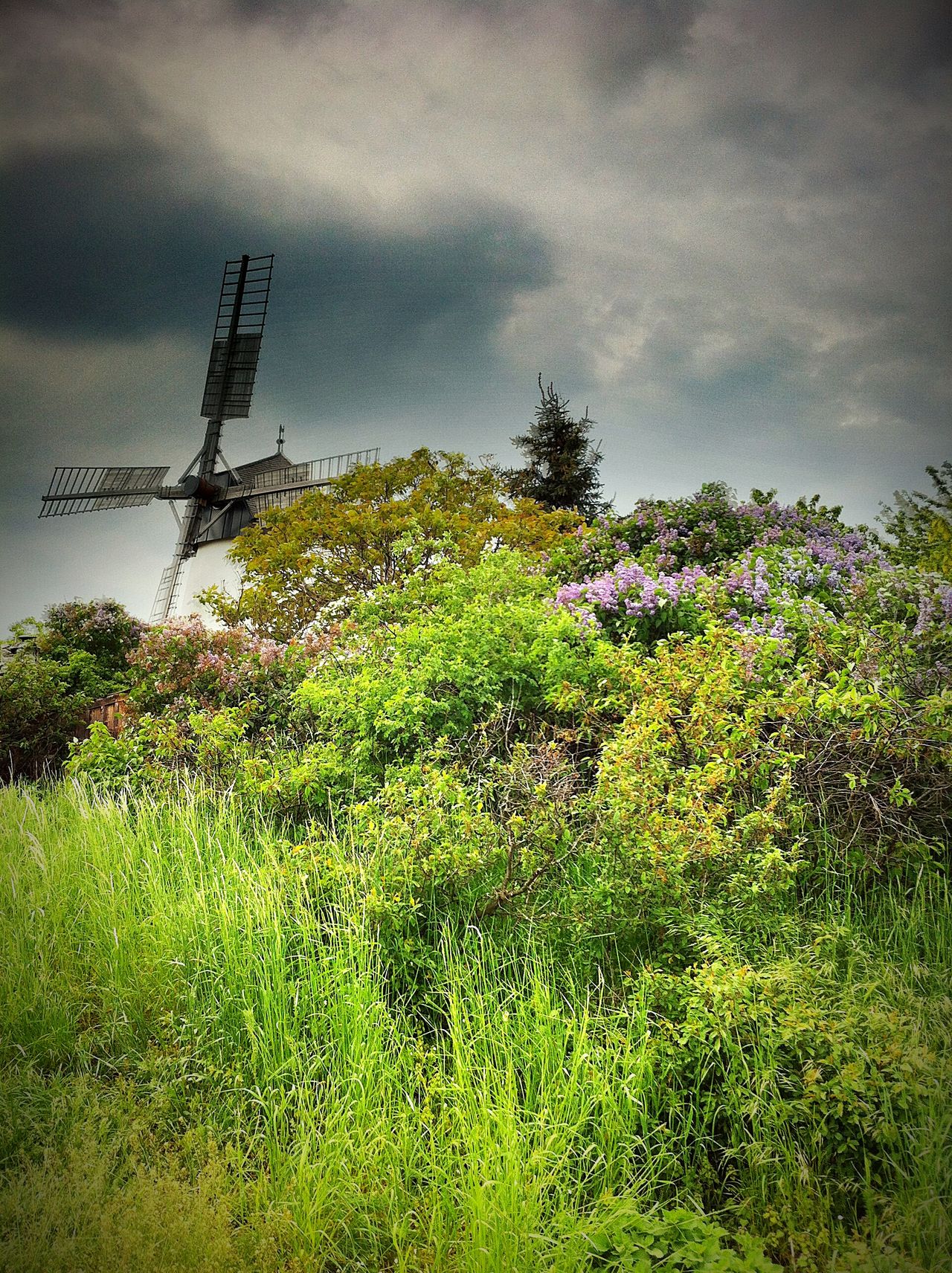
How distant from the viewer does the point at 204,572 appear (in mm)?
23047

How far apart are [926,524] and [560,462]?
12.3m

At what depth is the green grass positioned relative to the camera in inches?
82.4

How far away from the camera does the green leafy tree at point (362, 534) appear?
42.4 feet

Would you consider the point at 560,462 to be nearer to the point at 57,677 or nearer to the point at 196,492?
the point at 196,492

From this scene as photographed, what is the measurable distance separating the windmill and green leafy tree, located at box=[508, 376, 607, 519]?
15.9 ft

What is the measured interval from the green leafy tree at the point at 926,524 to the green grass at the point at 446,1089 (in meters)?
4.97

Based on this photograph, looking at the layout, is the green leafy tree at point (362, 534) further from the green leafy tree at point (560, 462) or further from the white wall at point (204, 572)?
the white wall at point (204, 572)

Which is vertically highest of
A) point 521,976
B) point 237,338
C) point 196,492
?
point 237,338

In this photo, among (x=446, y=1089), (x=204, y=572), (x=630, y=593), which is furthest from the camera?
(x=204, y=572)

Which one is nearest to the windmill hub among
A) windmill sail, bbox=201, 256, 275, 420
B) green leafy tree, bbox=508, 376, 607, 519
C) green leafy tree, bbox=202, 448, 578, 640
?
windmill sail, bbox=201, 256, 275, 420

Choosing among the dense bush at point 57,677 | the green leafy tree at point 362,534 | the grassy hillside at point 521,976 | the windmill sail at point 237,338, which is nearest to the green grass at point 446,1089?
the grassy hillside at point 521,976

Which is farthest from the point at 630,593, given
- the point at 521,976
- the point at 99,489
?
the point at 99,489

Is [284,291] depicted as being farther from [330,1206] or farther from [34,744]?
[330,1206]

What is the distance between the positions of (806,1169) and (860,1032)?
20.8 inches
